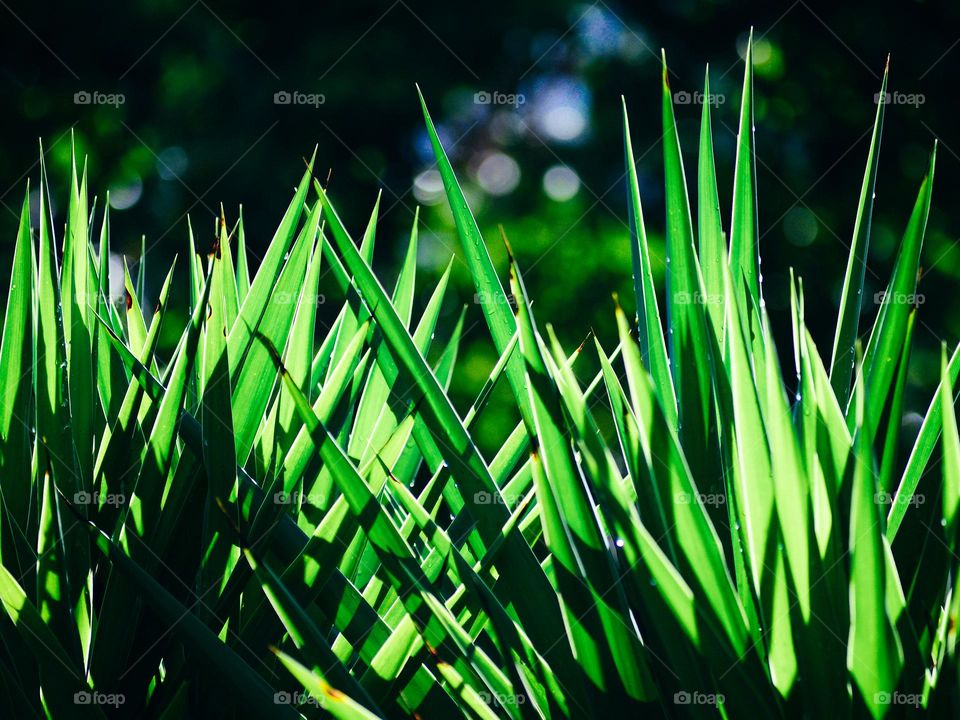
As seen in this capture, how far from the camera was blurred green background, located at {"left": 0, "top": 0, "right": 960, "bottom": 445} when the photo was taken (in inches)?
171

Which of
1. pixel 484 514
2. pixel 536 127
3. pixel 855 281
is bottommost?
pixel 484 514

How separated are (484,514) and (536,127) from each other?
411 cm

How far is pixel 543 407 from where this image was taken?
451mm

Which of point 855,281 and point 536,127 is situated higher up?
point 536,127

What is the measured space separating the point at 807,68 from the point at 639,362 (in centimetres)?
462

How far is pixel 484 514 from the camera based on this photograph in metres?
0.51

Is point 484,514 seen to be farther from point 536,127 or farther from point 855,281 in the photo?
point 536,127

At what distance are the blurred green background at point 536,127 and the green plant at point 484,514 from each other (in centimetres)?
357

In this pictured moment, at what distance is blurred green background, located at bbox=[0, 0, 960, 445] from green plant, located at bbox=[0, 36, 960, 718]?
3571mm

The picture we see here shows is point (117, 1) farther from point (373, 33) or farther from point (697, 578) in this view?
point (697, 578)

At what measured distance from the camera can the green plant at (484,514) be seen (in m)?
0.43

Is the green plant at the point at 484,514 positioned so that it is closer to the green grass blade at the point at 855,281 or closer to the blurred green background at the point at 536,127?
the green grass blade at the point at 855,281

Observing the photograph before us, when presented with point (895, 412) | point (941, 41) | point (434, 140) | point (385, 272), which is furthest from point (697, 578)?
point (941, 41)

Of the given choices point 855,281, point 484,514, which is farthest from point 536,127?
point 484,514
